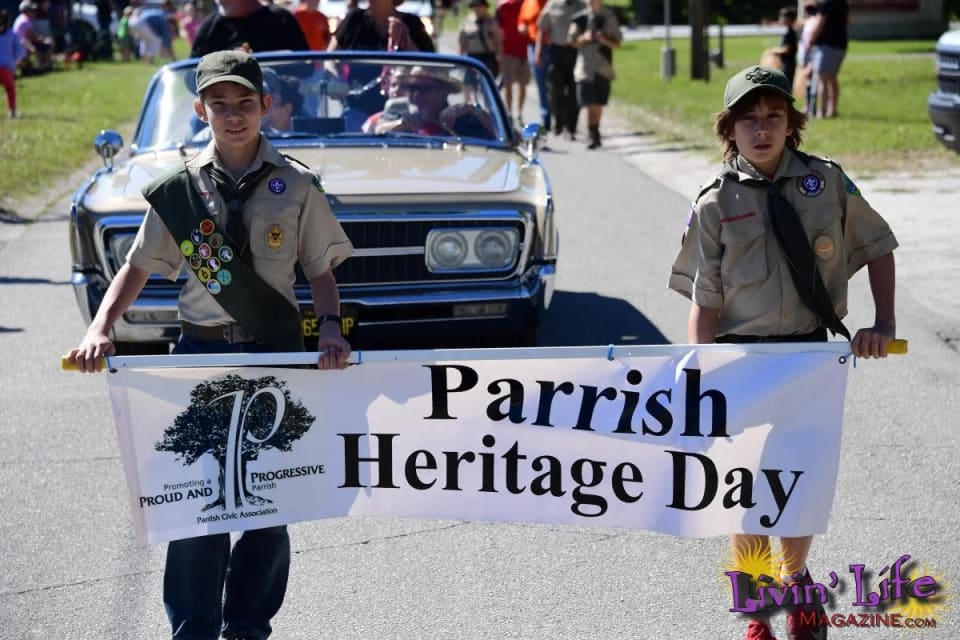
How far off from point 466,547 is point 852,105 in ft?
60.1

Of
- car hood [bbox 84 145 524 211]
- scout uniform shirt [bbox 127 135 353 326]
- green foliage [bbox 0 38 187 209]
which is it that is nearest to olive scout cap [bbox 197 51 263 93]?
scout uniform shirt [bbox 127 135 353 326]

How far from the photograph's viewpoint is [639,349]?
13.3 ft

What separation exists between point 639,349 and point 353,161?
3.71 m

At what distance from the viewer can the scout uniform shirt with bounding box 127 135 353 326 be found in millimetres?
4023

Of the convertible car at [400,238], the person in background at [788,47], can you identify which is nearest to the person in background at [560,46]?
the person in background at [788,47]

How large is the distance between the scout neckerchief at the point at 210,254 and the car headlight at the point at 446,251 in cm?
298

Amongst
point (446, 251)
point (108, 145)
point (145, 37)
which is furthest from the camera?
point (145, 37)

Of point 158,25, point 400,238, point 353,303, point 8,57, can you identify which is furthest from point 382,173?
point 158,25

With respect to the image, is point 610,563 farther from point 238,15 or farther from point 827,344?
point 238,15

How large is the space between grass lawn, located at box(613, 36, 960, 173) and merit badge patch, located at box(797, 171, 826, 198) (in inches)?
311

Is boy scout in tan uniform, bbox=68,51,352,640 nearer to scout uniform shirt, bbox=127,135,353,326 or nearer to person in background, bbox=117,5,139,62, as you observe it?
scout uniform shirt, bbox=127,135,353,326

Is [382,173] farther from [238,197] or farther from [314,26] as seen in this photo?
[314,26]

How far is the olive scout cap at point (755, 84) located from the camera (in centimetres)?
393

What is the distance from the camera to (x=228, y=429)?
405cm
